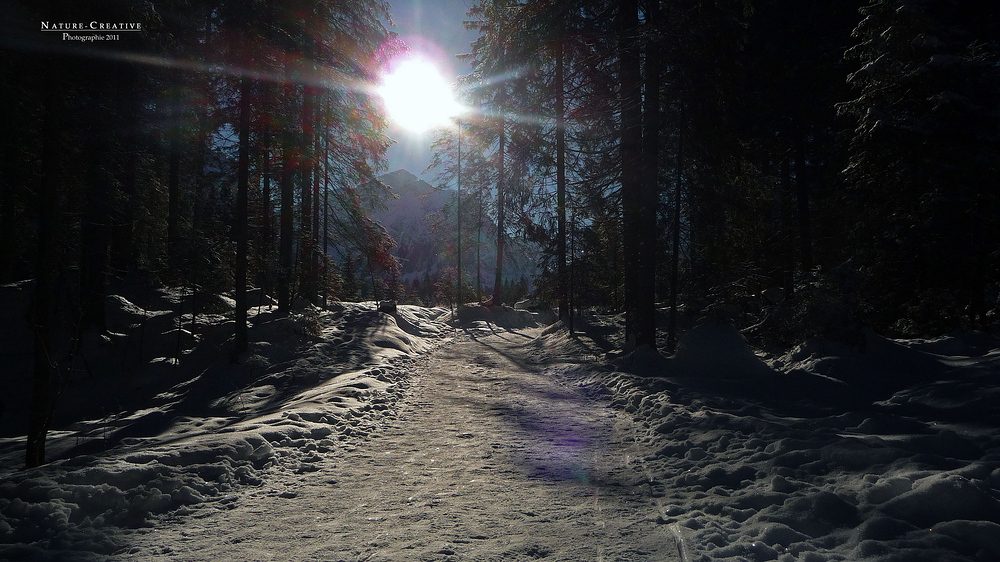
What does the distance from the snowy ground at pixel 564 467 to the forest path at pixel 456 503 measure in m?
0.02

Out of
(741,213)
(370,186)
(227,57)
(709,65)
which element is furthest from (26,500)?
(370,186)

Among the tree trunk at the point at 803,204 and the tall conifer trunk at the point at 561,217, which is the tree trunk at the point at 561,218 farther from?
the tree trunk at the point at 803,204

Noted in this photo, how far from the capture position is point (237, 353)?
37.9ft

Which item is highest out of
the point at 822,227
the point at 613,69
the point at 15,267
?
the point at 613,69

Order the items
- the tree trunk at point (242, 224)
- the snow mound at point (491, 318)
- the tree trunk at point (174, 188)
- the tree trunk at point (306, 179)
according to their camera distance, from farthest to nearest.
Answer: the snow mound at point (491, 318) → the tree trunk at point (306, 179) → the tree trunk at point (174, 188) → the tree trunk at point (242, 224)

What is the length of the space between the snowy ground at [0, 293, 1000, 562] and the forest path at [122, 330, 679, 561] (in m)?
0.02

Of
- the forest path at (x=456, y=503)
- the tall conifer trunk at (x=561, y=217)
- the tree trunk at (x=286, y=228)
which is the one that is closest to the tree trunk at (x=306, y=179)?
the tree trunk at (x=286, y=228)

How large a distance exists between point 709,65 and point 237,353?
45.2 feet

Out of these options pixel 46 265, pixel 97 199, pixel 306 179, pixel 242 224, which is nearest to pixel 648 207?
pixel 242 224

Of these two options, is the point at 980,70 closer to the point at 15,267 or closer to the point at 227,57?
the point at 227,57

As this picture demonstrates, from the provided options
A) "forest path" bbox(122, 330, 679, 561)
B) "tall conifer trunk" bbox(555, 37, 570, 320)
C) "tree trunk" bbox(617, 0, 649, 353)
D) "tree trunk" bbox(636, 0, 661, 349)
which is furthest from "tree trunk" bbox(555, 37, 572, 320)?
"forest path" bbox(122, 330, 679, 561)

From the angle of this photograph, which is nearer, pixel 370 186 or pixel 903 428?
pixel 903 428

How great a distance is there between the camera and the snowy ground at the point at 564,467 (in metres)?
3.43

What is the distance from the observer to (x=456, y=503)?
14.0 feet
